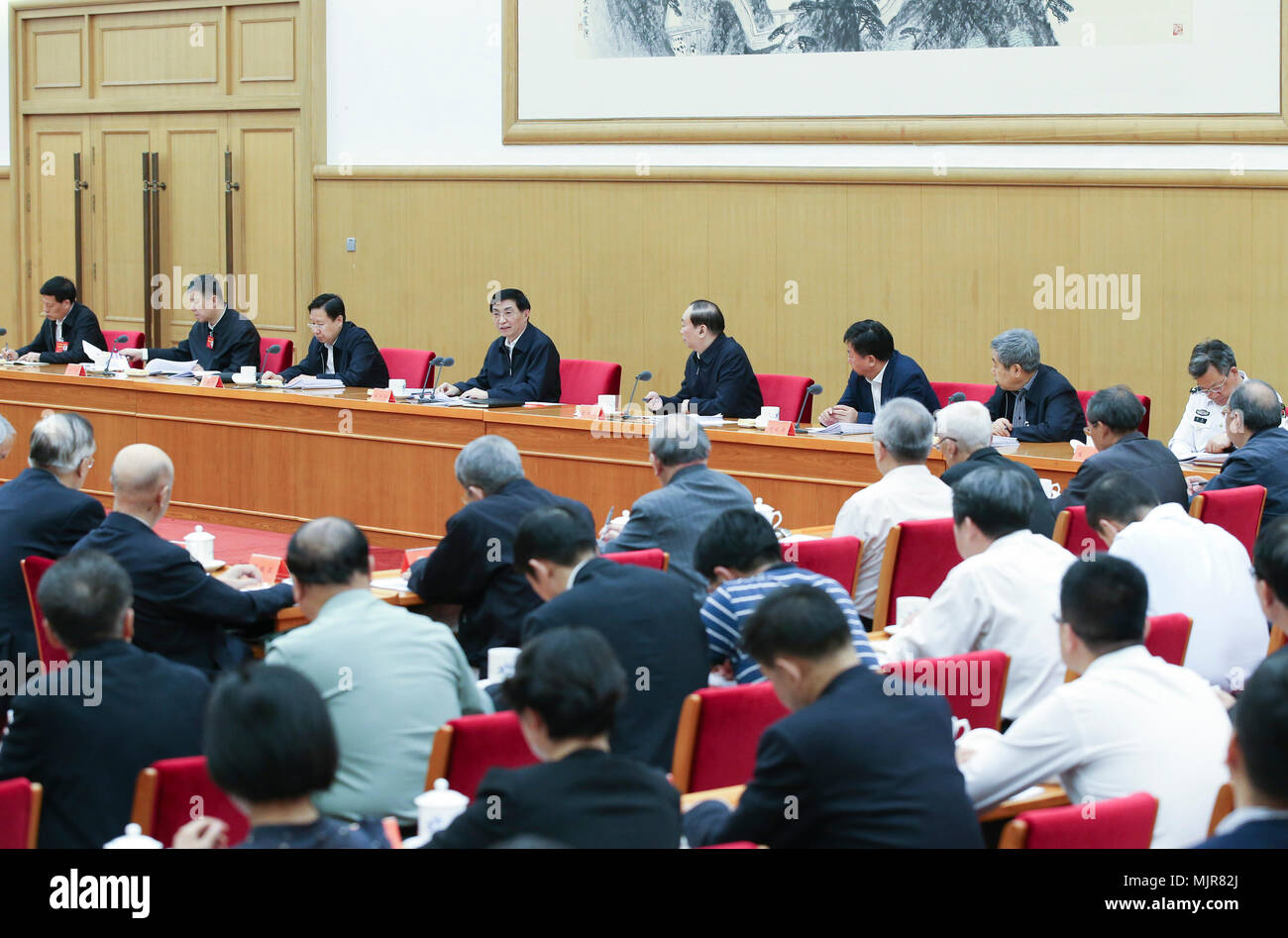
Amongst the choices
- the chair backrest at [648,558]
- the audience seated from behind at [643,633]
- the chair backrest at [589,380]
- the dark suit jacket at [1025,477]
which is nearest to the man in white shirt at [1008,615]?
the dark suit jacket at [1025,477]

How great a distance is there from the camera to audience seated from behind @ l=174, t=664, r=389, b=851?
5.98ft

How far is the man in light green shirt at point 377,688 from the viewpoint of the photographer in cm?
266

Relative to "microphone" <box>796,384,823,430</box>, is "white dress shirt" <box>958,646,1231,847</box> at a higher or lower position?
lower

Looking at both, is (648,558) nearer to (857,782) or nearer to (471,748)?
(471,748)

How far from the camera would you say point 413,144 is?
971cm

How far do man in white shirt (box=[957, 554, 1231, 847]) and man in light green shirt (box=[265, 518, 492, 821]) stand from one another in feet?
2.95

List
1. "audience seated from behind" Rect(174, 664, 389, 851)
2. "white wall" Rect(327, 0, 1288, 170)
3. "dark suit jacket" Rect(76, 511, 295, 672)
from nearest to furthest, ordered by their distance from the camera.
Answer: "audience seated from behind" Rect(174, 664, 389, 851), "dark suit jacket" Rect(76, 511, 295, 672), "white wall" Rect(327, 0, 1288, 170)

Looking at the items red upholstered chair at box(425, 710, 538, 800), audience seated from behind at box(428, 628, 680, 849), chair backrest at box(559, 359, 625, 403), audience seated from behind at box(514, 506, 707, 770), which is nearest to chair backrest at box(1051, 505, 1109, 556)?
audience seated from behind at box(514, 506, 707, 770)

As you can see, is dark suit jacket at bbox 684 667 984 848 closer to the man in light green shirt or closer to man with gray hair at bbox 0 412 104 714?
the man in light green shirt

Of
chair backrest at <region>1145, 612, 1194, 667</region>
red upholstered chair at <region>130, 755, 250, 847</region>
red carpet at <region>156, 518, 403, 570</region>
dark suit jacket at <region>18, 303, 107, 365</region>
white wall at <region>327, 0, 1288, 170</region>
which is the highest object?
white wall at <region>327, 0, 1288, 170</region>

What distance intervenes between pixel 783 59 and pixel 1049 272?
1.80 m

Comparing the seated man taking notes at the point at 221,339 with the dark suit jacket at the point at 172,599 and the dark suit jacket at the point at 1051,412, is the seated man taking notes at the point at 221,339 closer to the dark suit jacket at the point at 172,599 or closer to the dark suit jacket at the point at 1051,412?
the dark suit jacket at the point at 1051,412

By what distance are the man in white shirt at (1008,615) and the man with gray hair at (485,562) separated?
1076 millimetres

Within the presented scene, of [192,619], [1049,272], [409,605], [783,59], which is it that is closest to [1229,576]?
[409,605]
